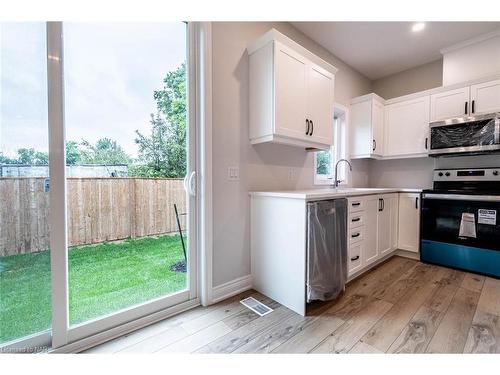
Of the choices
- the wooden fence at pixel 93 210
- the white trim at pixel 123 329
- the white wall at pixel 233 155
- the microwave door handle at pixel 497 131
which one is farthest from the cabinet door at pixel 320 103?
the white trim at pixel 123 329

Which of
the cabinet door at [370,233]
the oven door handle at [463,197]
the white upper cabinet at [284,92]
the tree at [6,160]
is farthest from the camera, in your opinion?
the cabinet door at [370,233]

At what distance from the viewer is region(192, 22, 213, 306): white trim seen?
5.88 feet

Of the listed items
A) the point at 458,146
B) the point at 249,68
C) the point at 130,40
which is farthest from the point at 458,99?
the point at 130,40

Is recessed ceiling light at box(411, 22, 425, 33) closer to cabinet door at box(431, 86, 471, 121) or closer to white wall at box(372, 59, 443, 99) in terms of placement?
cabinet door at box(431, 86, 471, 121)

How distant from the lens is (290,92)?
1.99 m

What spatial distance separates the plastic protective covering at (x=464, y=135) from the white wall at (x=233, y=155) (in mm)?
2098

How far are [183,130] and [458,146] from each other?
313 centimetres

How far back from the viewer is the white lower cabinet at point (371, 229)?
2.23 m

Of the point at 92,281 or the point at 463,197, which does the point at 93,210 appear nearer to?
the point at 92,281

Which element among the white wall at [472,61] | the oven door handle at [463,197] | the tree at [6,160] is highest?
the white wall at [472,61]

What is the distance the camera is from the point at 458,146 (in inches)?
105

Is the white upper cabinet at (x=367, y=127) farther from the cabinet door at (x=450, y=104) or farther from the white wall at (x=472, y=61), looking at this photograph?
the white wall at (x=472, y=61)

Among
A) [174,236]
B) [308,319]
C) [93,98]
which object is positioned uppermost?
[93,98]
